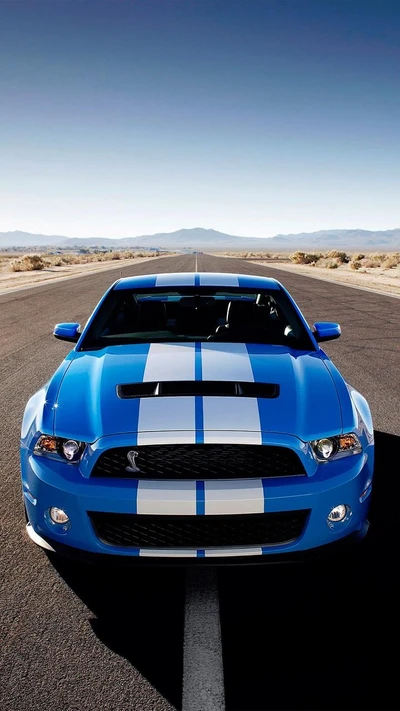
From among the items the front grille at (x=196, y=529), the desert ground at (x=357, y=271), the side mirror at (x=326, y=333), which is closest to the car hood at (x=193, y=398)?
the front grille at (x=196, y=529)

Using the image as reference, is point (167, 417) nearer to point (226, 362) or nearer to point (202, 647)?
point (226, 362)

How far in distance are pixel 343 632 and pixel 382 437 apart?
2728 mm

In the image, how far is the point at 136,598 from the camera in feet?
8.77

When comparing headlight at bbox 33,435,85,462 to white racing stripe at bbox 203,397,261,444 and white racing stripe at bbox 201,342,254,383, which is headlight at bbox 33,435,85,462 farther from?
white racing stripe at bbox 201,342,254,383

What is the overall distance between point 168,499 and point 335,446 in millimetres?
855

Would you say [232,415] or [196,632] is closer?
[196,632]

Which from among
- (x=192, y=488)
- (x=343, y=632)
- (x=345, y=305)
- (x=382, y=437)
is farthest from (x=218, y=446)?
A: (x=345, y=305)

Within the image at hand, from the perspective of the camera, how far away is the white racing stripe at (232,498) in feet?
7.87

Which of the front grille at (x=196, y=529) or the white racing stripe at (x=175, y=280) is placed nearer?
the front grille at (x=196, y=529)

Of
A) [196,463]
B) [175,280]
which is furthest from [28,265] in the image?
[196,463]

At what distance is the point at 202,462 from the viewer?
8.29 feet

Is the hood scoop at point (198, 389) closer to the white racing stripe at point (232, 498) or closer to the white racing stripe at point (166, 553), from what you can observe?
the white racing stripe at point (232, 498)

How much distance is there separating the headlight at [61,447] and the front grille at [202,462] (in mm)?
131

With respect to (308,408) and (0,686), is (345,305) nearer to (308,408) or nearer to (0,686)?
(308,408)
